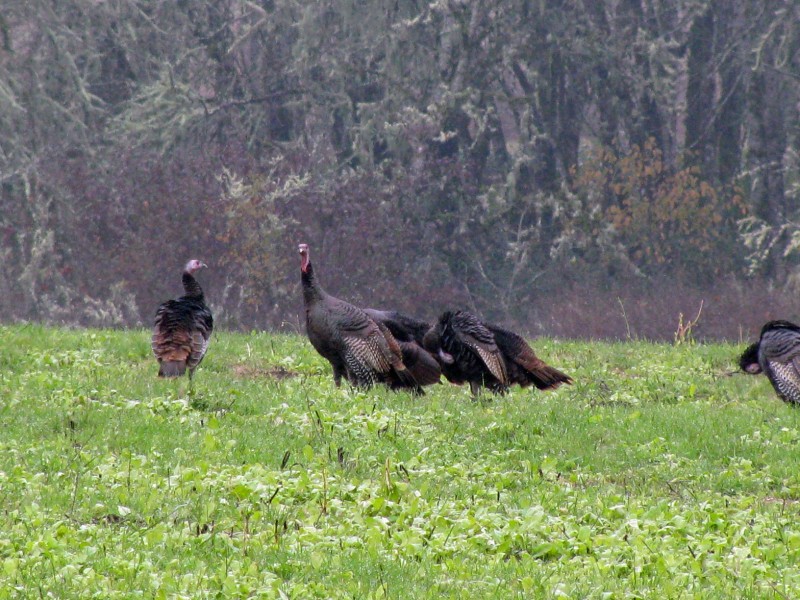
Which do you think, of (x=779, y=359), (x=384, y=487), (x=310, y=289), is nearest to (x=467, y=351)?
(x=310, y=289)

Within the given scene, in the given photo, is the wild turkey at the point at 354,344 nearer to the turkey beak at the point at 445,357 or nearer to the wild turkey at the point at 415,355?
the wild turkey at the point at 415,355

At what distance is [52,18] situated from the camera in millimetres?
32594

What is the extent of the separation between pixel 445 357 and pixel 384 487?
5.05 meters

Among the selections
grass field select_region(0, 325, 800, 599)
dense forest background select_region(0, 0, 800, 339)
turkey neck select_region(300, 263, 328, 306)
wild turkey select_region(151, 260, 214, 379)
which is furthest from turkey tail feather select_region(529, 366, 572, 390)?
dense forest background select_region(0, 0, 800, 339)

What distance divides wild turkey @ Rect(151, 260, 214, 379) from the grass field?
316 mm

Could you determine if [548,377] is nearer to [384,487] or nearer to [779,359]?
[779,359]

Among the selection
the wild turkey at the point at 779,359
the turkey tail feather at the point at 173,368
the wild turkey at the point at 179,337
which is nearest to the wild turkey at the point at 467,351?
the wild turkey at the point at 179,337

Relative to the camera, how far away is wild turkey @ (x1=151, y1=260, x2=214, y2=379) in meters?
13.2

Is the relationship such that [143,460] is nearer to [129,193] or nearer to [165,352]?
[165,352]

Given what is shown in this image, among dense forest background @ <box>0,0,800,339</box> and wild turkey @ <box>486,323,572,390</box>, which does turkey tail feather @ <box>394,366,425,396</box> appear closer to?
wild turkey @ <box>486,323,572,390</box>

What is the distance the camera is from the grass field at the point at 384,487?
271 inches

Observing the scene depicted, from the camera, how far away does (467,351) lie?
13414 mm

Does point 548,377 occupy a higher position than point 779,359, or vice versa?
point 779,359

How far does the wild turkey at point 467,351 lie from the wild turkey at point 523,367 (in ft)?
0.43
